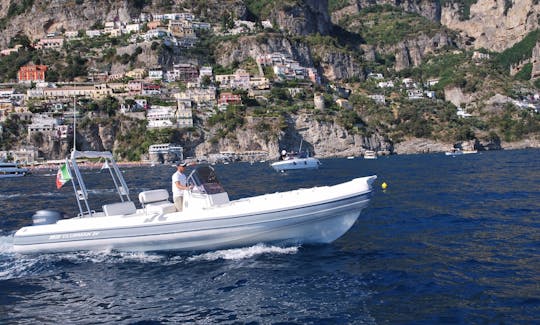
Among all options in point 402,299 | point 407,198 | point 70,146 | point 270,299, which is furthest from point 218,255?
point 70,146

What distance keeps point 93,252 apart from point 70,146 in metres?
106

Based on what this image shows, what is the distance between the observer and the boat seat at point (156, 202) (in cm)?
1457

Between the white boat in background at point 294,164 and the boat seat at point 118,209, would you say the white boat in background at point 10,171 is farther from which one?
the boat seat at point 118,209

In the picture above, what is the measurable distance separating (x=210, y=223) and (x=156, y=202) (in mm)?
2790

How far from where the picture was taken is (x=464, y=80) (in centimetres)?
16475

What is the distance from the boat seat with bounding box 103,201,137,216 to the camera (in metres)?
14.6

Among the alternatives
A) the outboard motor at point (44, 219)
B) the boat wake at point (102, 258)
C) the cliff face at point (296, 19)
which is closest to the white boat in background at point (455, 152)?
the cliff face at point (296, 19)

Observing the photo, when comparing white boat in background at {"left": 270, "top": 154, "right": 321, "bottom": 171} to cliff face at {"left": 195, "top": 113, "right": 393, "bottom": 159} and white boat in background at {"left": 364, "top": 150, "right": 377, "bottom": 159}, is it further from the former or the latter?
cliff face at {"left": 195, "top": 113, "right": 393, "bottom": 159}

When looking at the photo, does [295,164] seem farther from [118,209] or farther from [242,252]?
[242,252]

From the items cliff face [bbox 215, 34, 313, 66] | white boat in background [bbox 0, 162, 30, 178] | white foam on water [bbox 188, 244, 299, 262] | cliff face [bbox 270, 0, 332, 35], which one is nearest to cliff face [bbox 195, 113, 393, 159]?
white boat in background [bbox 0, 162, 30, 178]

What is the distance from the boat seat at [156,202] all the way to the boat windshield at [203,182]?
3.43 feet

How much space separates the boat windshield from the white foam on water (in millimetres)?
1756

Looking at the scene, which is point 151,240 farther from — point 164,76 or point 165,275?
point 164,76

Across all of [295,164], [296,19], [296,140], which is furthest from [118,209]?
[296,19]
